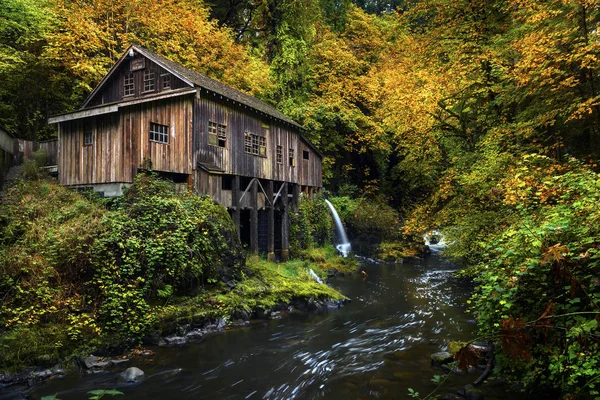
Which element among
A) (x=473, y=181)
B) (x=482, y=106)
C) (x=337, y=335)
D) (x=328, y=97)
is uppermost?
(x=328, y=97)

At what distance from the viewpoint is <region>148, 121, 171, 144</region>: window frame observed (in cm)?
1494

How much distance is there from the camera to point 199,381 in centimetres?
813

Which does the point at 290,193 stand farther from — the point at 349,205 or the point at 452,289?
the point at 452,289

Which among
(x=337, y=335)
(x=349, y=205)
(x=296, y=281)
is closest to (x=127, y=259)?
(x=337, y=335)

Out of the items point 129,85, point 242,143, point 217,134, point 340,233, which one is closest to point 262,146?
point 242,143

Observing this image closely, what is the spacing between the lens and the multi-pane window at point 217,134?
16719mm

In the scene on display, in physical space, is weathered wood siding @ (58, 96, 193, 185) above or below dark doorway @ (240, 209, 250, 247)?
above

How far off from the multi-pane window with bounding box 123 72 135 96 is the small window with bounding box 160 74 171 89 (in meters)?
1.69

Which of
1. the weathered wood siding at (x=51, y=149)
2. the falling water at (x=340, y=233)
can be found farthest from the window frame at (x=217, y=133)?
the falling water at (x=340, y=233)

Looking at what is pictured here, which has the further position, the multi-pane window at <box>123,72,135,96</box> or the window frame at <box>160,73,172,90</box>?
the multi-pane window at <box>123,72,135,96</box>

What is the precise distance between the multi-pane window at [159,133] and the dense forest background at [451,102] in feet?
20.9

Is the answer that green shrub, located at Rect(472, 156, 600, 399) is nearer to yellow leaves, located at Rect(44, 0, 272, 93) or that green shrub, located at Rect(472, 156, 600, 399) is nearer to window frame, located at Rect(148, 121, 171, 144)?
window frame, located at Rect(148, 121, 171, 144)

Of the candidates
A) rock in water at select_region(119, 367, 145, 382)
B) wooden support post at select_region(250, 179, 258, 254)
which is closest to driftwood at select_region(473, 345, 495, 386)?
rock in water at select_region(119, 367, 145, 382)

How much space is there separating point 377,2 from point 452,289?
43.0 m
